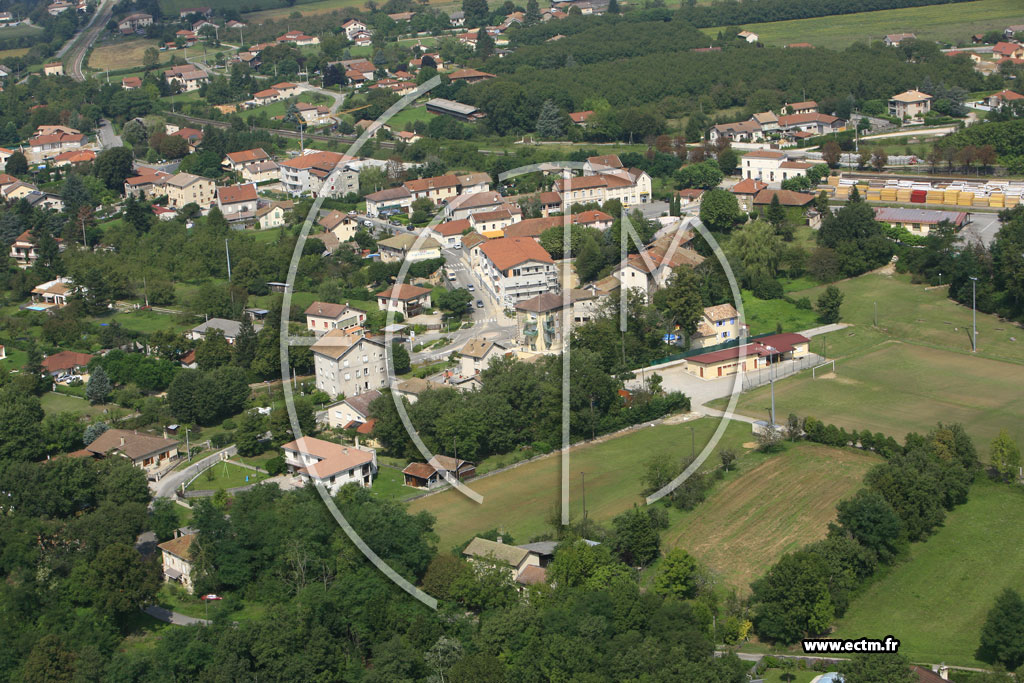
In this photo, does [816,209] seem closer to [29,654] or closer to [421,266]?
[421,266]

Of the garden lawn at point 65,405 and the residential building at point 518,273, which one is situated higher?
the residential building at point 518,273

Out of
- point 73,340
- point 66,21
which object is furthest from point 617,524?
point 66,21

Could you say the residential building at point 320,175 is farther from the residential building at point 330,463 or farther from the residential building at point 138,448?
the residential building at point 330,463

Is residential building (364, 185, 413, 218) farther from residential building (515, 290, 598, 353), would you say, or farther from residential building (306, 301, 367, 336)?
residential building (515, 290, 598, 353)

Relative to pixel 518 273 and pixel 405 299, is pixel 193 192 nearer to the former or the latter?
pixel 405 299

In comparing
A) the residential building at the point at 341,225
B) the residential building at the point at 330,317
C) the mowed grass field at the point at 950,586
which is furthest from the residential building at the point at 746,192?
the mowed grass field at the point at 950,586

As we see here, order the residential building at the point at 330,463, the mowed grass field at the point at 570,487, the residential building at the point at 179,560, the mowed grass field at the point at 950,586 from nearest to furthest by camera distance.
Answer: the mowed grass field at the point at 950,586
the residential building at the point at 179,560
the mowed grass field at the point at 570,487
the residential building at the point at 330,463
